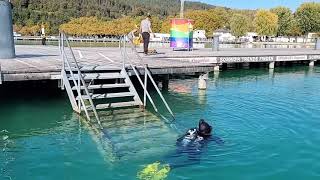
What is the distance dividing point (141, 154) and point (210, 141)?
1814 mm

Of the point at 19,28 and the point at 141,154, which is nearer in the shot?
the point at 141,154

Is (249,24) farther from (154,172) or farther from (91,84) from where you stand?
(154,172)

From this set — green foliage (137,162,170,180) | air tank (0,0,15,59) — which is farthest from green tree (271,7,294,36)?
green foliage (137,162,170,180)

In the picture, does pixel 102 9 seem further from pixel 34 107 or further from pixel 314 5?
pixel 34 107

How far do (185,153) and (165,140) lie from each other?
43.1 inches

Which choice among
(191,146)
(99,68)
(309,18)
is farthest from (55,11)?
(191,146)

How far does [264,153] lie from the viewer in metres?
8.96

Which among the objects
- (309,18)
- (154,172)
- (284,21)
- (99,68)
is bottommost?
(154,172)

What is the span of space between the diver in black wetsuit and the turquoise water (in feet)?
0.36

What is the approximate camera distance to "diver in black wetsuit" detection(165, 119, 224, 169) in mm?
8180

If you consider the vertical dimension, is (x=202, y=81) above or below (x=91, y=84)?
below

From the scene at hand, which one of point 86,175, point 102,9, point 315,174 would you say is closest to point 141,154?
point 86,175

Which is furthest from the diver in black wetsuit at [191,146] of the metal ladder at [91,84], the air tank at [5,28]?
the air tank at [5,28]

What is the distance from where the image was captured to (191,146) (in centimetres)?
888
